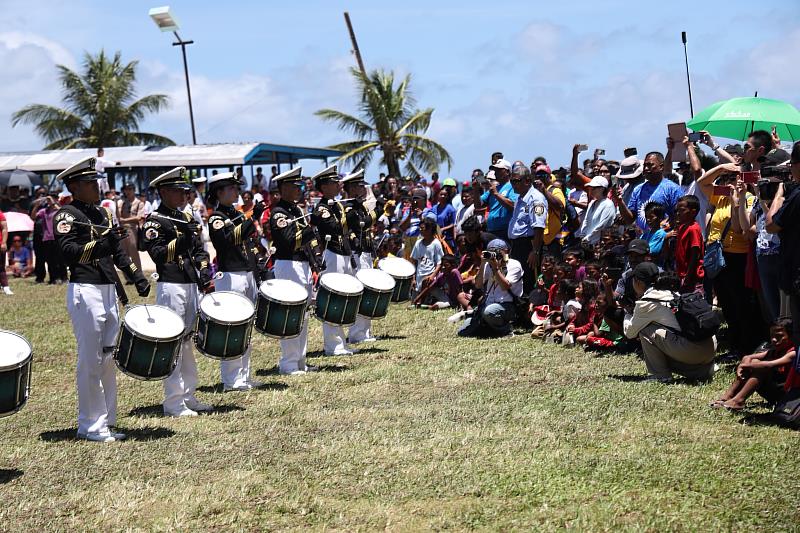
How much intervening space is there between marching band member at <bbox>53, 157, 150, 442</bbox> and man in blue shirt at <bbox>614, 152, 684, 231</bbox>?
6.13 meters

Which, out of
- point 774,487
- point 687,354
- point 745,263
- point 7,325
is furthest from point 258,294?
point 7,325

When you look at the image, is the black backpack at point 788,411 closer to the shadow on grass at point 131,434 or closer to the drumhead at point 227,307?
the drumhead at point 227,307

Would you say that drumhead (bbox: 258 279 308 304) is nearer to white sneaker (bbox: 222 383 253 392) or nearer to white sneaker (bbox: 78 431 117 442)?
white sneaker (bbox: 222 383 253 392)

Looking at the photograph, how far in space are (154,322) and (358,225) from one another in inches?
194

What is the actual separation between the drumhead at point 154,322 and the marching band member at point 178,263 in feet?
1.50

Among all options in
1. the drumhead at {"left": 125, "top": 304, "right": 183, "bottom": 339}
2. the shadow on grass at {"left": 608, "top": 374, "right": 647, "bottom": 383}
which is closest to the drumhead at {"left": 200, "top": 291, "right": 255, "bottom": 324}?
the drumhead at {"left": 125, "top": 304, "right": 183, "bottom": 339}

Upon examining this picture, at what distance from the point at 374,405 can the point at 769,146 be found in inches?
185

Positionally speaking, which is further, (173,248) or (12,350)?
(173,248)

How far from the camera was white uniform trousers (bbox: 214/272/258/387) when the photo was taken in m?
10.4

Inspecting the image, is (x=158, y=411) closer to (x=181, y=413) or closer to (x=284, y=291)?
(x=181, y=413)

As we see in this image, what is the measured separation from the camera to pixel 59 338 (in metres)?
15.1

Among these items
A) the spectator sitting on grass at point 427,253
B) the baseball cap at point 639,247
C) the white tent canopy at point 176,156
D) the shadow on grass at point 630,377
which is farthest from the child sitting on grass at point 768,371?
the white tent canopy at point 176,156

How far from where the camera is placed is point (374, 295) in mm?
12859

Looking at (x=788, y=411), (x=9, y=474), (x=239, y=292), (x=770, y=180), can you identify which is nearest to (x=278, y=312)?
(x=239, y=292)
